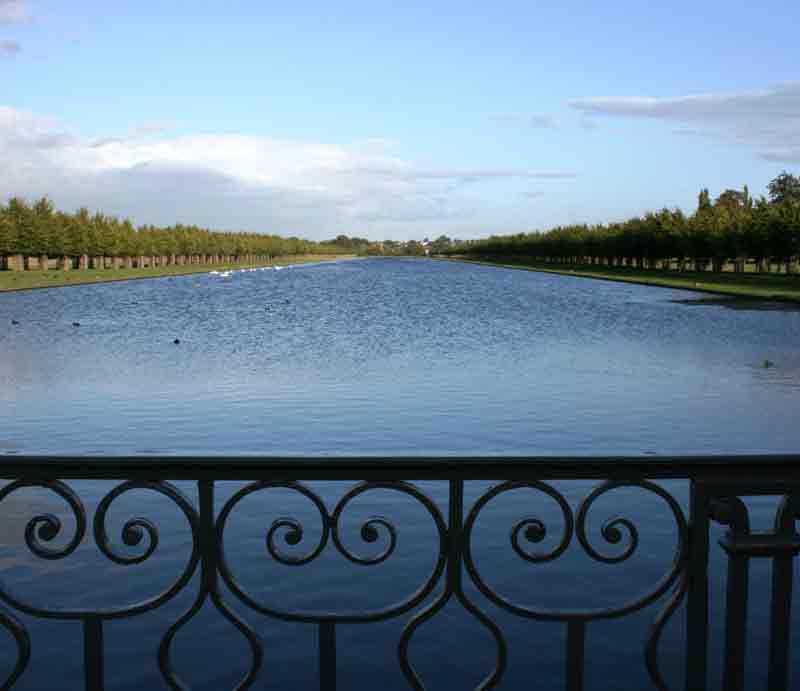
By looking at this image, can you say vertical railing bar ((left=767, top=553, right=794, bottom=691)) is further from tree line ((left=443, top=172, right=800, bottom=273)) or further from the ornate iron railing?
tree line ((left=443, top=172, right=800, bottom=273))

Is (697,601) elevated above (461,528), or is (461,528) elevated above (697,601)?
(461,528)

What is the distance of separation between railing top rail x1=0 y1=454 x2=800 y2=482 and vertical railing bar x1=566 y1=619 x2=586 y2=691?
54 cm

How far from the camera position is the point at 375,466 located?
104 inches

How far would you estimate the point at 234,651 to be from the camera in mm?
6246

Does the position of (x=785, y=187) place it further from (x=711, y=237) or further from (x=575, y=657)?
(x=575, y=657)

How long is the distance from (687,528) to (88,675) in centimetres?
198

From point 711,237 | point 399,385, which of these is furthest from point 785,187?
point 399,385

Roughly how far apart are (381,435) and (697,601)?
11.3 metres

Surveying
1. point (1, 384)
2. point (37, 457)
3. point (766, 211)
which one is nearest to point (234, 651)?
point (37, 457)

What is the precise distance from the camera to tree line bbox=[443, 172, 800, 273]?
77312 millimetres

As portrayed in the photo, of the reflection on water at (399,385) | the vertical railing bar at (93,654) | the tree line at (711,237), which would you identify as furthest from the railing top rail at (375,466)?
the tree line at (711,237)

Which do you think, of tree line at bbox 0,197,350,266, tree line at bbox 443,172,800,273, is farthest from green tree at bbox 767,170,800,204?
tree line at bbox 0,197,350,266

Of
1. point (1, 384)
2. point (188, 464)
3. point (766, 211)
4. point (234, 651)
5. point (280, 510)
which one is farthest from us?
point (766, 211)

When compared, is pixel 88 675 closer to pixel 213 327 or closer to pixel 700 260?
pixel 213 327
